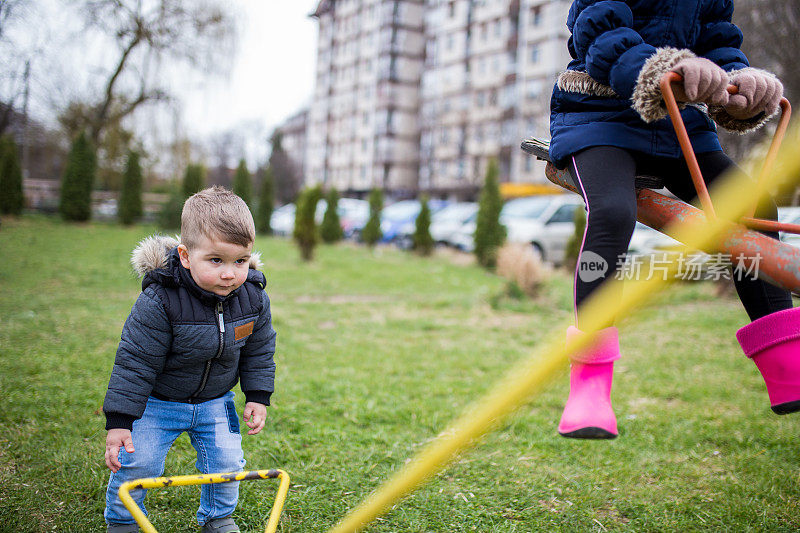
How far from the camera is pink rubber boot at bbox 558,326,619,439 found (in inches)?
67.8

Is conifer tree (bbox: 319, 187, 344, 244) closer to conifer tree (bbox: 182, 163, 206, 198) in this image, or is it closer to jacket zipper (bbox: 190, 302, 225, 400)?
conifer tree (bbox: 182, 163, 206, 198)

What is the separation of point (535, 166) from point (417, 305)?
31.2 meters

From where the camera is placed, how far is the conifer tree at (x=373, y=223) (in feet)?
55.5

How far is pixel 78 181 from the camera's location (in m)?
18.3

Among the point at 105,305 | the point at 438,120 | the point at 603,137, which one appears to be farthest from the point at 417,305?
the point at 438,120

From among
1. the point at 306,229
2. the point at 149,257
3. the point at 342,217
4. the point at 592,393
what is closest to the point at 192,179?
the point at 342,217

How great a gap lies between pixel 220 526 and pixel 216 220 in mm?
1192

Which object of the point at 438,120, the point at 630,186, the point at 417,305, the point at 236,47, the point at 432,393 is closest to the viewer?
the point at 630,186

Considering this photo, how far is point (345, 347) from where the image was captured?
18.8ft

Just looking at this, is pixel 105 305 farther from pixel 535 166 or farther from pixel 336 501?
pixel 535 166

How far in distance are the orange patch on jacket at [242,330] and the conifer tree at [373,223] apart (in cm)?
1468

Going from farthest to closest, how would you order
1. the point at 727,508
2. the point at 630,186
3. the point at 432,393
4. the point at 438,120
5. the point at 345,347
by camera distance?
the point at 438,120, the point at 345,347, the point at 432,393, the point at 727,508, the point at 630,186

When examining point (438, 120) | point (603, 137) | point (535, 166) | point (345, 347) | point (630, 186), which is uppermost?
point (438, 120)

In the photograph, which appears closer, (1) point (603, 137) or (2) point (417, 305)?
(1) point (603, 137)
